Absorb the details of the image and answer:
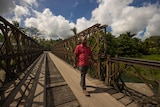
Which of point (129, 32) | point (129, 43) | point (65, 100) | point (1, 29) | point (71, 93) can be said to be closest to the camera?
point (65, 100)

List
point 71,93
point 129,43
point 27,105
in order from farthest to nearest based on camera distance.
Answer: point 129,43, point 71,93, point 27,105

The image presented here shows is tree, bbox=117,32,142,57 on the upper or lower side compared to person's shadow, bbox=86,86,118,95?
upper

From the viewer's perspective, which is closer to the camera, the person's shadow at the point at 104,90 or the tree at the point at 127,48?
the person's shadow at the point at 104,90

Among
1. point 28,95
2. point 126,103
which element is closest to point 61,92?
point 28,95

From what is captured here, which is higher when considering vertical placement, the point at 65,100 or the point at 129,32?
the point at 129,32

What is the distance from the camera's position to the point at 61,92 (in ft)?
12.8

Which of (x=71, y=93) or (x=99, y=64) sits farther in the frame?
(x=99, y=64)

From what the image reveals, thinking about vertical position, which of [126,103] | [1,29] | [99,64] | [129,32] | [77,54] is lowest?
[126,103]

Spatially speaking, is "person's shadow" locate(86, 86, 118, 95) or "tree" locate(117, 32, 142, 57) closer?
"person's shadow" locate(86, 86, 118, 95)

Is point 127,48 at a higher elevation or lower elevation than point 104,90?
higher

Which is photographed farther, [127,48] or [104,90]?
[127,48]

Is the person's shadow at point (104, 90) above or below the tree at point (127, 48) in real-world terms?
below

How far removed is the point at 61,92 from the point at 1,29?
346 centimetres

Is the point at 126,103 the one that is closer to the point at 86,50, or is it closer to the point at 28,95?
the point at 86,50
